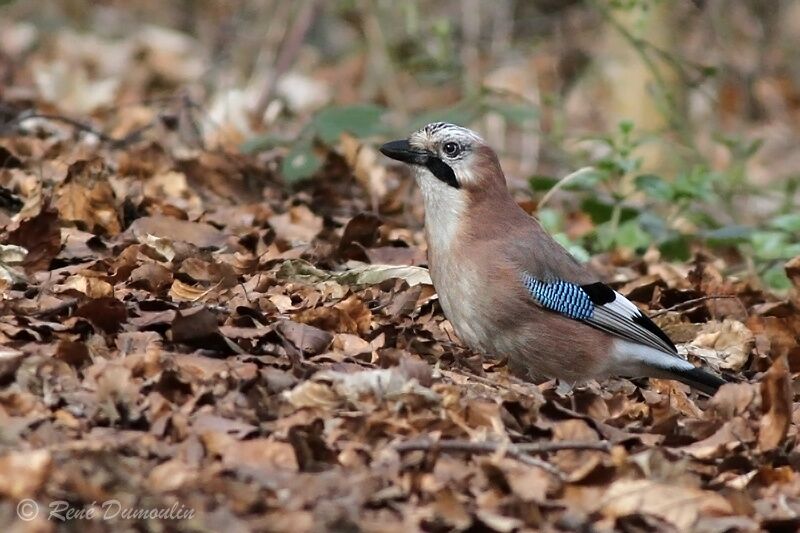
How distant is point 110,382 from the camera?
13.3ft

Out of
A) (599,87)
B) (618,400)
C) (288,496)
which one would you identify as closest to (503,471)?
(288,496)

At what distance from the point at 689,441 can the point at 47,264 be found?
2718 millimetres

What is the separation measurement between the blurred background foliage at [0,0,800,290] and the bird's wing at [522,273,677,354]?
1247 mm

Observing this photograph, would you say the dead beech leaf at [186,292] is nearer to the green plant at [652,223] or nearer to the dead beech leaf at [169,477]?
the dead beech leaf at [169,477]

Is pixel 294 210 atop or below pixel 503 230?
below

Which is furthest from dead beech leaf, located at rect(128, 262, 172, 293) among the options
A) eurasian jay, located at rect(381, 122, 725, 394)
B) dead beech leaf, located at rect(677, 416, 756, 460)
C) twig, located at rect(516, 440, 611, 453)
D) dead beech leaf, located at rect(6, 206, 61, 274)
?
dead beech leaf, located at rect(677, 416, 756, 460)

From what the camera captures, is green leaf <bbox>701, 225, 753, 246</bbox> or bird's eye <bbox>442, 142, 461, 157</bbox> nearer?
bird's eye <bbox>442, 142, 461, 157</bbox>

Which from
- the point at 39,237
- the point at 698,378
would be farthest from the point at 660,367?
the point at 39,237

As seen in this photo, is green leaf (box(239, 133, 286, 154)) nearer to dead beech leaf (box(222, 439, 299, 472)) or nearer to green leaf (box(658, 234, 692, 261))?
green leaf (box(658, 234, 692, 261))

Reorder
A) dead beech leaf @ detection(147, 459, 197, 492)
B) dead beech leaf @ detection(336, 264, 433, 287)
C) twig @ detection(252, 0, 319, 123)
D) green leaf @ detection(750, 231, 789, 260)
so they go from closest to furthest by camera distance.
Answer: dead beech leaf @ detection(147, 459, 197, 492) → dead beech leaf @ detection(336, 264, 433, 287) → green leaf @ detection(750, 231, 789, 260) → twig @ detection(252, 0, 319, 123)

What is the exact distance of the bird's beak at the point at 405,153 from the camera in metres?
5.63

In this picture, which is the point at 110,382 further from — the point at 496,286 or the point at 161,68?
the point at 161,68

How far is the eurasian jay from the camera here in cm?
531

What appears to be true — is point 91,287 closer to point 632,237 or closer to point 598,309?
point 598,309
